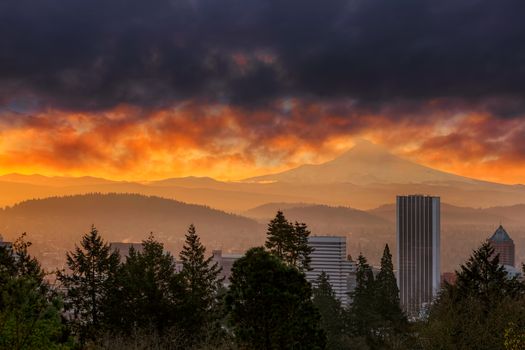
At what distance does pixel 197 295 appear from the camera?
168 feet

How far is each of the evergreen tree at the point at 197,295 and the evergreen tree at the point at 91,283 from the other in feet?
20.0

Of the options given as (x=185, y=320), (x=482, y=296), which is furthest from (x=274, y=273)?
(x=482, y=296)

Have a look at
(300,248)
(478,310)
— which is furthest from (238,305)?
(300,248)

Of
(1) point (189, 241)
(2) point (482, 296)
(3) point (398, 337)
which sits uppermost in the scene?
(1) point (189, 241)

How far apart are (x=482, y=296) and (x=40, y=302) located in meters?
38.7

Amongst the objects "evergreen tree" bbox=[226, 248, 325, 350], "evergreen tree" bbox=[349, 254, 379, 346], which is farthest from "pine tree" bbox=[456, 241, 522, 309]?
"evergreen tree" bbox=[226, 248, 325, 350]

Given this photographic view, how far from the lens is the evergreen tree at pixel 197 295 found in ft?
159

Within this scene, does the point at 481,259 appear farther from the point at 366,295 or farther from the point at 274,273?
the point at 274,273

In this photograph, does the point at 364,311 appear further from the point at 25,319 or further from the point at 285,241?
the point at 25,319

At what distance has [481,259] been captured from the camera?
179ft

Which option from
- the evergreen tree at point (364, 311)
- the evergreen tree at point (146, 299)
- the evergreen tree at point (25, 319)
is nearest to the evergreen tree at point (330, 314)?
the evergreen tree at point (364, 311)

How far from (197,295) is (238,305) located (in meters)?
18.4

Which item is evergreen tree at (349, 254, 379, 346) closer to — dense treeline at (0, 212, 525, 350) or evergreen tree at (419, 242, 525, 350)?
dense treeline at (0, 212, 525, 350)

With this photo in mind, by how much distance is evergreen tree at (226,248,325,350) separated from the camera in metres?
33.0
